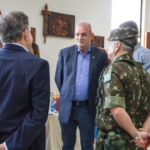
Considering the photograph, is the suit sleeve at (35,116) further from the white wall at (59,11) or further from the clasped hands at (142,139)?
the white wall at (59,11)

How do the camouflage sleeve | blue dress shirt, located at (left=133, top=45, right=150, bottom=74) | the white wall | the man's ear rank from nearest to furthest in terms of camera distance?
the camouflage sleeve → the man's ear → blue dress shirt, located at (left=133, top=45, right=150, bottom=74) → the white wall

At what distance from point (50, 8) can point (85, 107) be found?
178 cm

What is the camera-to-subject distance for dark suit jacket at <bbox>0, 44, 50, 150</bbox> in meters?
0.93

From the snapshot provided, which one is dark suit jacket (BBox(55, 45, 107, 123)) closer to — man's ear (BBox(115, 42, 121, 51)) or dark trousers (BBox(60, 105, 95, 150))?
dark trousers (BBox(60, 105, 95, 150))

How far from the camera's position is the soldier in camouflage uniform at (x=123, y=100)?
1068mm

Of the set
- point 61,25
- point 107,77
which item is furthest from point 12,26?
point 61,25

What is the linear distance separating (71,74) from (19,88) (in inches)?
33.3

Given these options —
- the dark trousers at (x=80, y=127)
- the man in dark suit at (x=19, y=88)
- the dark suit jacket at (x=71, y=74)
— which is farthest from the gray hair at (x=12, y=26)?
the dark trousers at (x=80, y=127)

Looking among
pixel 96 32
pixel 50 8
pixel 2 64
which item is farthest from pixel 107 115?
pixel 96 32

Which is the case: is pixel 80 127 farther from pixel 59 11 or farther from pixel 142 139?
pixel 59 11

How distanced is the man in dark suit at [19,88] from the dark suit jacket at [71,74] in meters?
0.74

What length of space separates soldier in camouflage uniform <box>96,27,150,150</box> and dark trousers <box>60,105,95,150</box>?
0.47 meters

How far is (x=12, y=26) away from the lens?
36.7 inches

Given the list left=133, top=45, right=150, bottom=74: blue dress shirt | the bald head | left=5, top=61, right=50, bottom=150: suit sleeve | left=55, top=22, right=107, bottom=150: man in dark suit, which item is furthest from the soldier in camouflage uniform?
left=133, top=45, right=150, bottom=74: blue dress shirt
